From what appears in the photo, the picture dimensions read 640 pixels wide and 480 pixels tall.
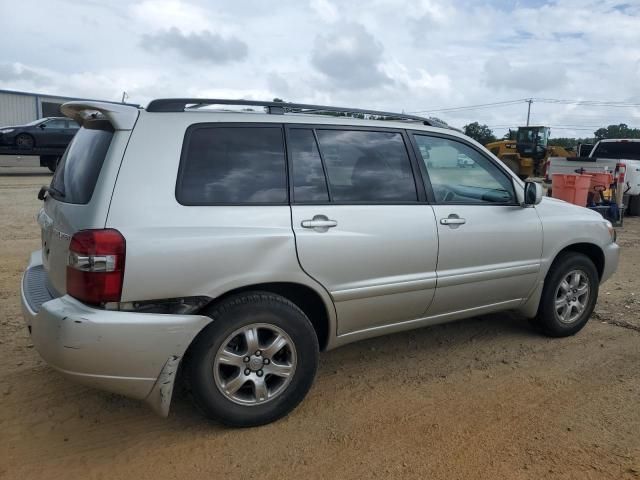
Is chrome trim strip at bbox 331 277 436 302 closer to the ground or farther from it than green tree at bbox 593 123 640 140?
closer to the ground

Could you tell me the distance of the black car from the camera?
1853 cm

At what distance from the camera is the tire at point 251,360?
2.96 meters

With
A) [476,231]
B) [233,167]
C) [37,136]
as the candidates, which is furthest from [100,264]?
[37,136]

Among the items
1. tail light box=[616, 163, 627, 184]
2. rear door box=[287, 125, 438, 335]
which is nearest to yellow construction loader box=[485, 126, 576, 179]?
tail light box=[616, 163, 627, 184]

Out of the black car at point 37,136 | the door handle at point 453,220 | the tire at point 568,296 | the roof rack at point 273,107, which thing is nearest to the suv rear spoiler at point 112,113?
the roof rack at point 273,107

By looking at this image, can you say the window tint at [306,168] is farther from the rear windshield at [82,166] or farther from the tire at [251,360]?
the rear windshield at [82,166]

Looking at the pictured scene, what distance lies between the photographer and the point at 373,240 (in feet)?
11.3

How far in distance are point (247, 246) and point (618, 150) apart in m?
13.9

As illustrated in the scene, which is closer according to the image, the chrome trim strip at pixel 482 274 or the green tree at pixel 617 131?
the chrome trim strip at pixel 482 274

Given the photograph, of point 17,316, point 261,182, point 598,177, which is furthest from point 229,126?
point 598,177

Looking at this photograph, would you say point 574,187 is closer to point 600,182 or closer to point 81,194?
point 600,182

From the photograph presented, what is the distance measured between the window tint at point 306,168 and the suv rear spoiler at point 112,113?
0.91 meters

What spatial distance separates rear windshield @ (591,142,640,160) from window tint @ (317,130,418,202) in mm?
12552

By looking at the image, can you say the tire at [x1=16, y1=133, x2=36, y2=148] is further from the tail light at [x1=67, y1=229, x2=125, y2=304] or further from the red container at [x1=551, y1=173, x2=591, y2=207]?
the tail light at [x1=67, y1=229, x2=125, y2=304]
